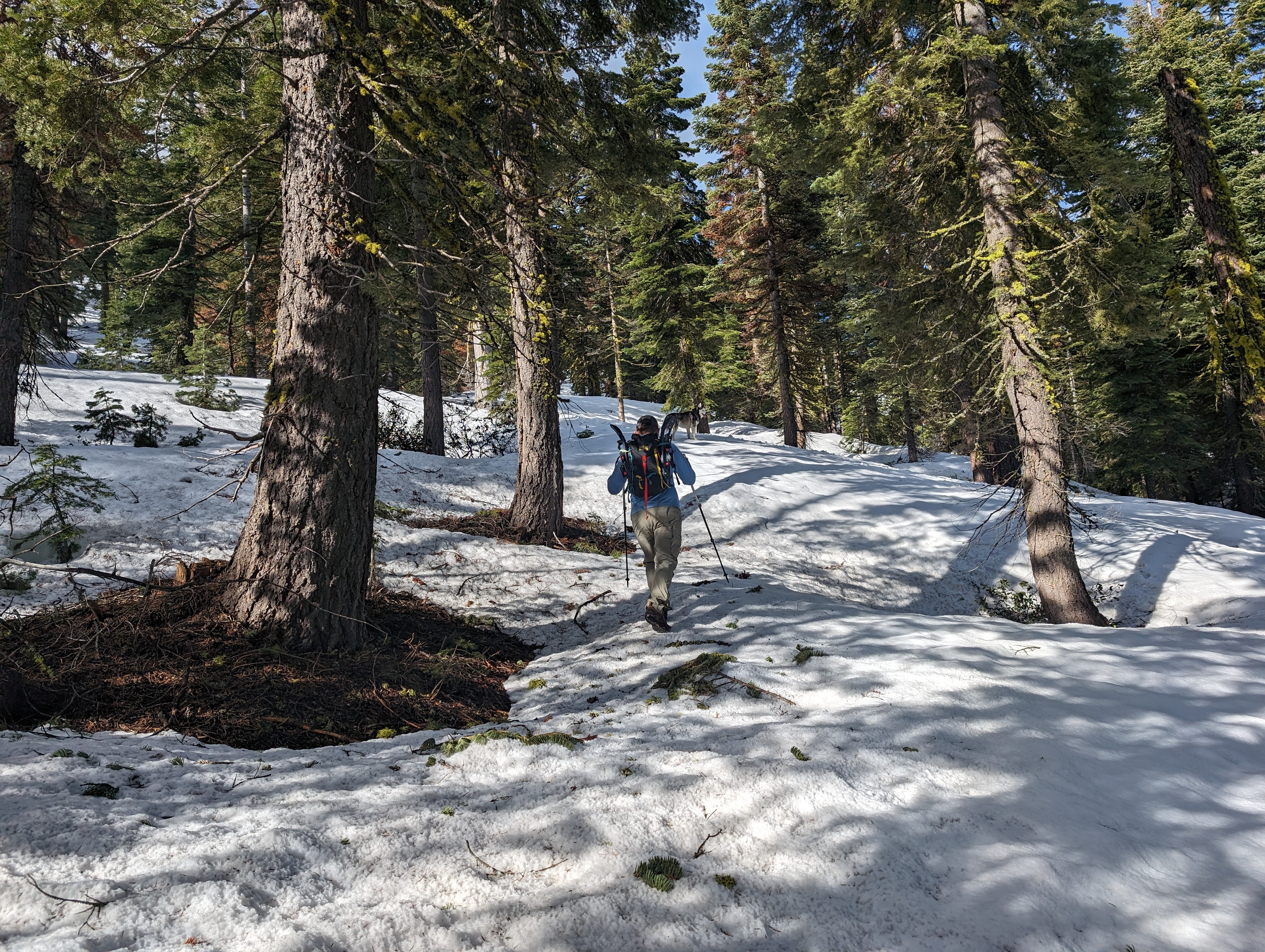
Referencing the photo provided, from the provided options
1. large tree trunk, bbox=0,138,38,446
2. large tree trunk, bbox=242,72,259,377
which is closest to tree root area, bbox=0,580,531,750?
large tree trunk, bbox=242,72,259,377

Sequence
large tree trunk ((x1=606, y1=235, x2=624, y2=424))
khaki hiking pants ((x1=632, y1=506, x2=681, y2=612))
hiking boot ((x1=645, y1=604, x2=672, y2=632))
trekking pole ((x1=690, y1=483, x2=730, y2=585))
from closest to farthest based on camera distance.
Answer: hiking boot ((x1=645, y1=604, x2=672, y2=632)), khaki hiking pants ((x1=632, y1=506, x2=681, y2=612)), trekking pole ((x1=690, y1=483, x2=730, y2=585)), large tree trunk ((x1=606, y1=235, x2=624, y2=424))

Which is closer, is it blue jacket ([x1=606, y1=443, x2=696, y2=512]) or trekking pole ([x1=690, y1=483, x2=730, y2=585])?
blue jacket ([x1=606, y1=443, x2=696, y2=512])

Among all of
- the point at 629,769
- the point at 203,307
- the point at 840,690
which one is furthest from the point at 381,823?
the point at 203,307

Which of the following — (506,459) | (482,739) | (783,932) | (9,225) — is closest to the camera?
(783,932)

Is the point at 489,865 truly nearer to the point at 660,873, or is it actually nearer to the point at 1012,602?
the point at 660,873

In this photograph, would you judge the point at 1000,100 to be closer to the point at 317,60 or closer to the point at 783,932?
the point at 317,60

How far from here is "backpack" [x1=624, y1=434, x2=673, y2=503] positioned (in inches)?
254

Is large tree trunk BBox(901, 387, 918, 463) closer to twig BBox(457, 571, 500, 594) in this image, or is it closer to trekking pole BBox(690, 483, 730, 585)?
trekking pole BBox(690, 483, 730, 585)

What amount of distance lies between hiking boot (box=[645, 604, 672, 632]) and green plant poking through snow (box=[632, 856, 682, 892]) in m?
3.48

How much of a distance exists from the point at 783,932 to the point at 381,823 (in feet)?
5.39

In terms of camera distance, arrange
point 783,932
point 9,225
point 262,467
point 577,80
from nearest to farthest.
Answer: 1. point 783,932
2. point 262,467
3. point 577,80
4. point 9,225

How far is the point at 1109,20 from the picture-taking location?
7.50 m

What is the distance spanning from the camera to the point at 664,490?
21.1 feet

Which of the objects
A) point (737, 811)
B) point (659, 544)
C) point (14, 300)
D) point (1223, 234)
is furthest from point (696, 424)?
point (737, 811)
